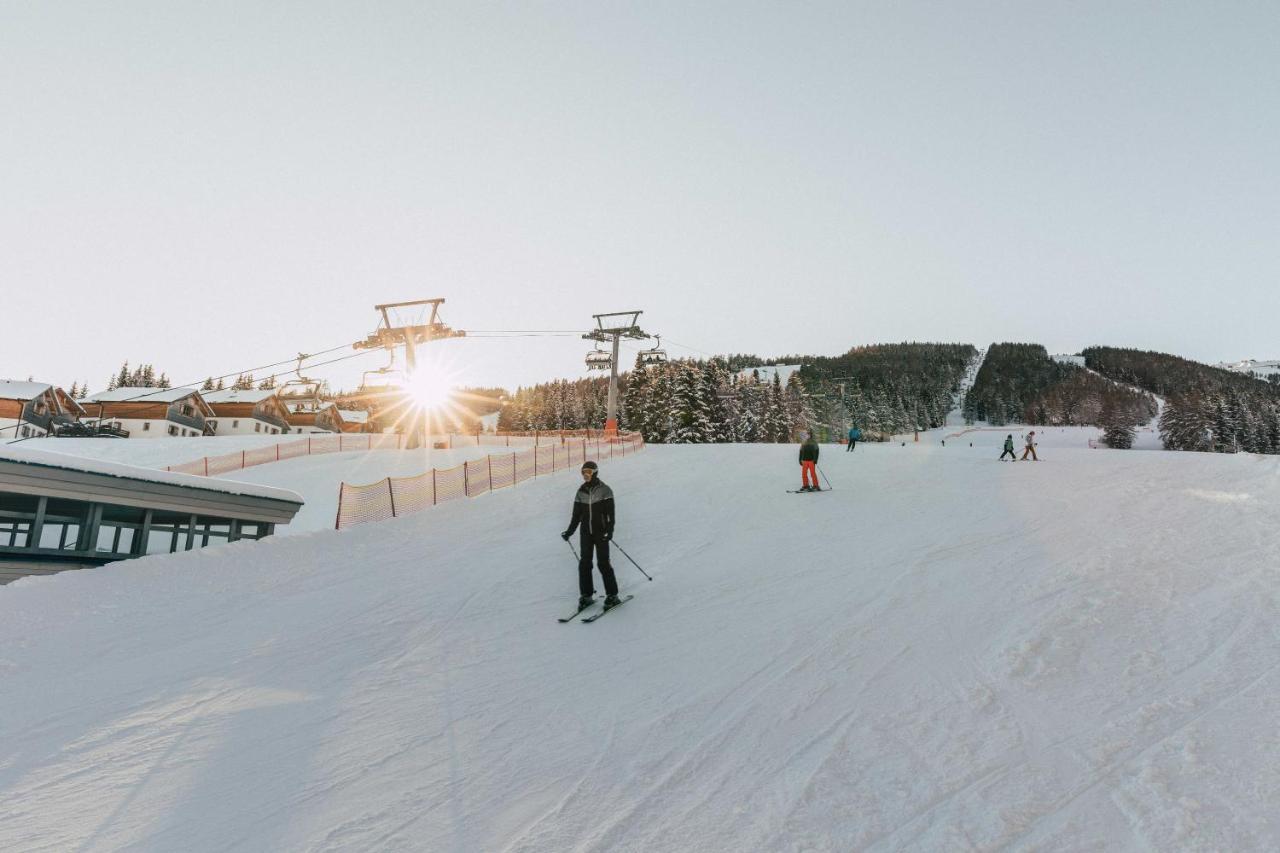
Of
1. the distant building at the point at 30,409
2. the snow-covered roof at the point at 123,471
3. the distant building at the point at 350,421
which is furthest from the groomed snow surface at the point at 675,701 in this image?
the distant building at the point at 350,421

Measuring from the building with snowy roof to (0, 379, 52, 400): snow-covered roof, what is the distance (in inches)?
2346

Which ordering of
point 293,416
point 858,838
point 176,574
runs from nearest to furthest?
point 858,838 < point 176,574 < point 293,416

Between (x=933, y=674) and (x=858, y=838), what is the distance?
2306 millimetres

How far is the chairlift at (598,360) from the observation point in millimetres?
39438

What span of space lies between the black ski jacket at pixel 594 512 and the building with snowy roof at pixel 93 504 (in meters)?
7.66

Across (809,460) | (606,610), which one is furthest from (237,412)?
(606,610)

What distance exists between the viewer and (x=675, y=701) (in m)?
4.69

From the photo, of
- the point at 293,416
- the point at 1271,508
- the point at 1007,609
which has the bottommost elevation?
the point at 1007,609

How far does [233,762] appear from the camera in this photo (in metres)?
3.98

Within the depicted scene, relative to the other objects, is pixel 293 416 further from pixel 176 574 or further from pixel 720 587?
pixel 720 587

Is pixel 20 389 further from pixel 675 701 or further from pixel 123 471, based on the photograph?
pixel 675 701

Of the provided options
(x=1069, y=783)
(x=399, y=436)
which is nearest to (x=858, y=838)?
(x=1069, y=783)

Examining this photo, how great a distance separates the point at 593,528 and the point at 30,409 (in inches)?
2761

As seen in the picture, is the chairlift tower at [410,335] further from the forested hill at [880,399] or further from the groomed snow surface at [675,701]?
the forested hill at [880,399]
